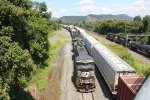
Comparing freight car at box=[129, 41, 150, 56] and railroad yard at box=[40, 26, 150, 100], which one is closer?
railroad yard at box=[40, 26, 150, 100]

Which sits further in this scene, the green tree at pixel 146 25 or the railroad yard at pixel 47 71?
the green tree at pixel 146 25

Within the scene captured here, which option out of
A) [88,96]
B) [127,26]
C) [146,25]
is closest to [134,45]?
[88,96]

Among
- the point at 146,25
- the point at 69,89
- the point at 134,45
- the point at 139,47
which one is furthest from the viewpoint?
the point at 146,25

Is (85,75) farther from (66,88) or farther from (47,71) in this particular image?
(47,71)

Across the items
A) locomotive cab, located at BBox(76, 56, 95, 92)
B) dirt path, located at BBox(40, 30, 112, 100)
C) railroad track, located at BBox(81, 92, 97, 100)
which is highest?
locomotive cab, located at BBox(76, 56, 95, 92)

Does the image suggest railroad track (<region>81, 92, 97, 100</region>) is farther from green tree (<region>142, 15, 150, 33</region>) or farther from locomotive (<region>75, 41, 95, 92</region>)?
green tree (<region>142, 15, 150, 33</region>)

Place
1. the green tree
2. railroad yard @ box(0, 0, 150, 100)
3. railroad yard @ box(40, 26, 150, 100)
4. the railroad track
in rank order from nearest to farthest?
railroad yard @ box(0, 0, 150, 100)
the railroad track
railroad yard @ box(40, 26, 150, 100)
the green tree

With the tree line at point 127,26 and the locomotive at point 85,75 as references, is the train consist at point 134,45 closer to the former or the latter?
the tree line at point 127,26

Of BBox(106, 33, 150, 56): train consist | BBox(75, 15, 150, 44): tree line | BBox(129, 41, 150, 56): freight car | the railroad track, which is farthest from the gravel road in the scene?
BBox(75, 15, 150, 44): tree line

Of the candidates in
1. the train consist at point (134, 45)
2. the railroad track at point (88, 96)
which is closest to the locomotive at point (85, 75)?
the railroad track at point (88, 96)

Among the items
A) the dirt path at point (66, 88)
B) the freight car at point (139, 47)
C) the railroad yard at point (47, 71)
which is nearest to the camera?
the railroad yard at point (47, 71)

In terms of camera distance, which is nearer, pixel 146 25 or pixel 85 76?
pixel 85 76

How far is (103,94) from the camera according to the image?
2561 cm

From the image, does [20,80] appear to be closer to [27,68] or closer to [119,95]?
[27,68]
